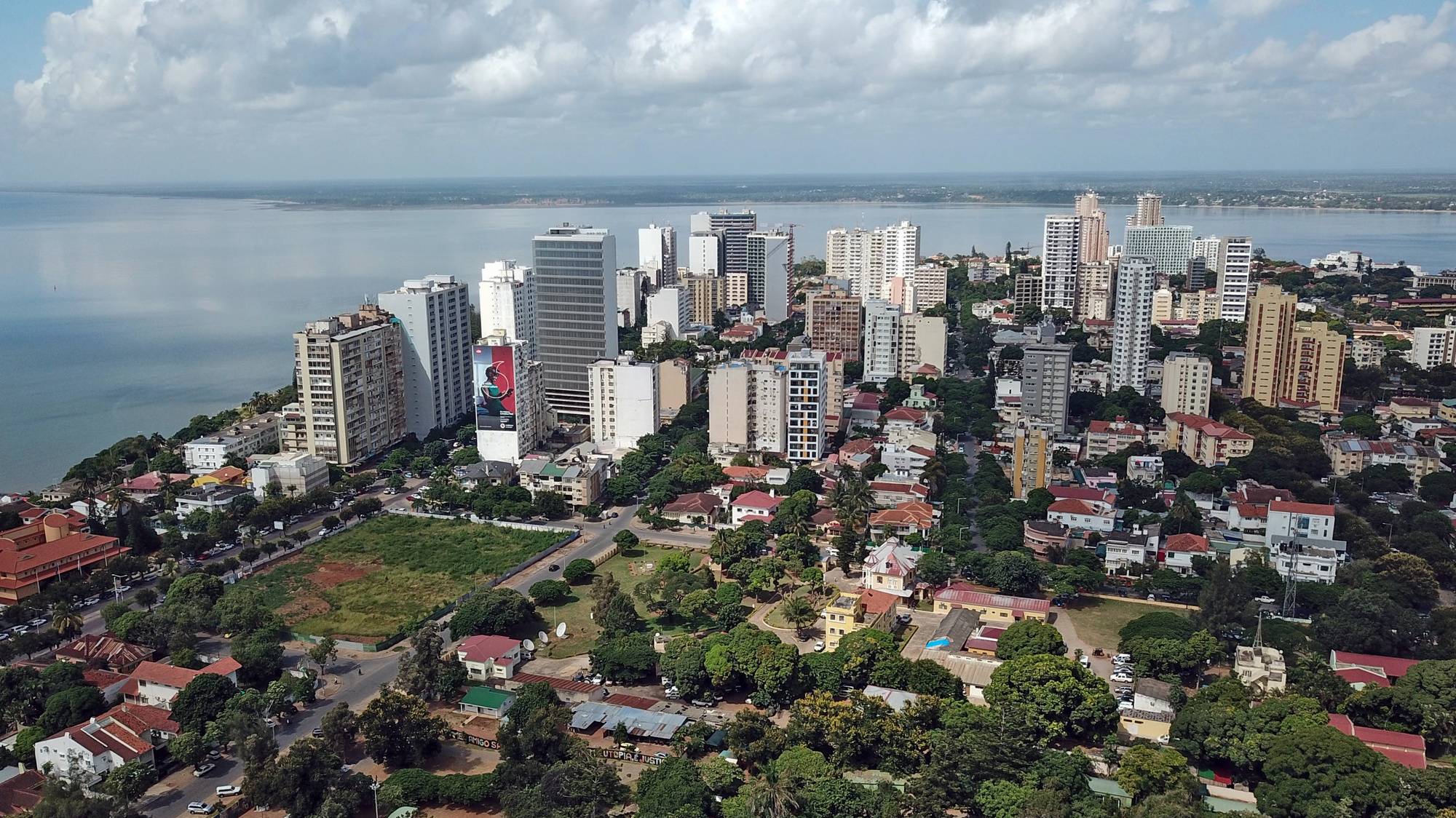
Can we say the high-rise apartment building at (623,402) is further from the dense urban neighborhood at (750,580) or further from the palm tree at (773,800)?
the palm tree at (773,800)

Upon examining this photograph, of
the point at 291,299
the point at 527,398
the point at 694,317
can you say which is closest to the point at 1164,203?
the point at 694,317

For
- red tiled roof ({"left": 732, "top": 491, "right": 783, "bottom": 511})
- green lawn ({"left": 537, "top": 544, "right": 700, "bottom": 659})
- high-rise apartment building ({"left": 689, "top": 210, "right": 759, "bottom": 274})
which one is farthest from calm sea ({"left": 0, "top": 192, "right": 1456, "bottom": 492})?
red tiled roof ({"left": 732, "top": 491, "right": 783, "bottom": 511})

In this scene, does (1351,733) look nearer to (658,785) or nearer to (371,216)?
(658,785)

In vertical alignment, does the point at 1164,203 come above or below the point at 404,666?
above

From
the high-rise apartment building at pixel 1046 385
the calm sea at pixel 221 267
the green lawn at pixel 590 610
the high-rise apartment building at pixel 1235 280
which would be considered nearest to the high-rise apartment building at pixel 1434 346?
the high-rise apartment building at pixel 1235 280

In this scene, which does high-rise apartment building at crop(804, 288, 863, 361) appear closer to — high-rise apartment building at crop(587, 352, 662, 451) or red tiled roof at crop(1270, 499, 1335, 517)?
high-rise apartment building at crop(587, 352, 662, 451)

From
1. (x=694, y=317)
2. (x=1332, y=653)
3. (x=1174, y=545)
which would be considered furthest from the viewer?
(x=694, y=317)

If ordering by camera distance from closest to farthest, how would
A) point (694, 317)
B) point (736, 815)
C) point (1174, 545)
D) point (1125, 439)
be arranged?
1. point (736, 815)
2. point (1174, 545)
3. point (1125, 439)
4. point (694, 317)
